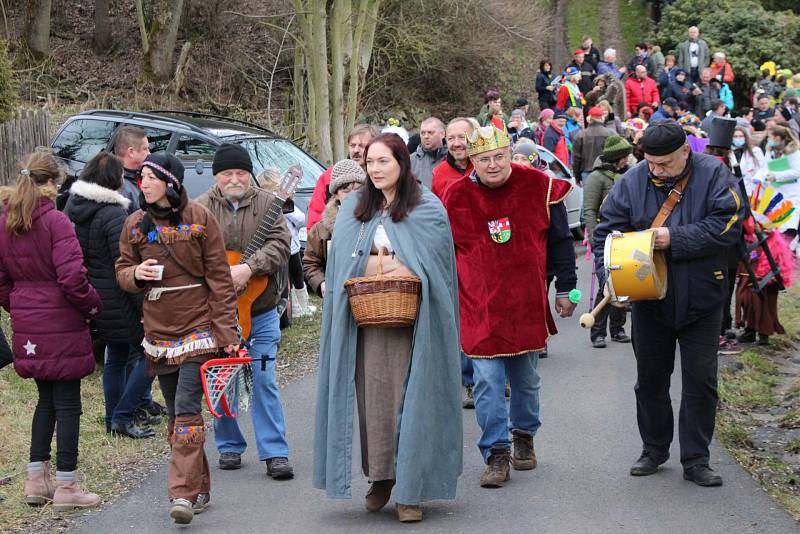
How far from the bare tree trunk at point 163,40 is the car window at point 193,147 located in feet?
40.4

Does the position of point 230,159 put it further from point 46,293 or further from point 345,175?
point 46,293

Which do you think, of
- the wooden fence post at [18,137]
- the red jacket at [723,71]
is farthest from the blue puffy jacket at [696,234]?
the red jacket at [723,71]

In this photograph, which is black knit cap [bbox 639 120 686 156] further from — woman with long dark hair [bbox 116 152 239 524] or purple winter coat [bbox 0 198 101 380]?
purple winter coat [bbox 0 198 101 380]

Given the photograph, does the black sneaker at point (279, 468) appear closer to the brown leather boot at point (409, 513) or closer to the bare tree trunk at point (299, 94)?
the brown leather boot at point (409, 513)

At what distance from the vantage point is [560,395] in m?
9.25

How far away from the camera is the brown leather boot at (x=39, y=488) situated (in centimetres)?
671

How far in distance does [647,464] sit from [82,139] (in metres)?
8.90

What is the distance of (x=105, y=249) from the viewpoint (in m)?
7.92

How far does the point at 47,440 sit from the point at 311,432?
2.11 meters

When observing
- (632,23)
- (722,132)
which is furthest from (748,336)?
(632,23)

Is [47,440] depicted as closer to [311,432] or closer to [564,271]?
[311,432]

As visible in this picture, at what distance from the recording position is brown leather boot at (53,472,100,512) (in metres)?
6.57

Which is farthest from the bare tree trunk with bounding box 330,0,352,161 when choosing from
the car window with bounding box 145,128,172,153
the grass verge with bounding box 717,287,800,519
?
the grass verge with bounding box 717,287,800,519

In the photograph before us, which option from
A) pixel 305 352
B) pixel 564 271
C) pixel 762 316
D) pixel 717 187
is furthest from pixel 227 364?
pixel 762 316
